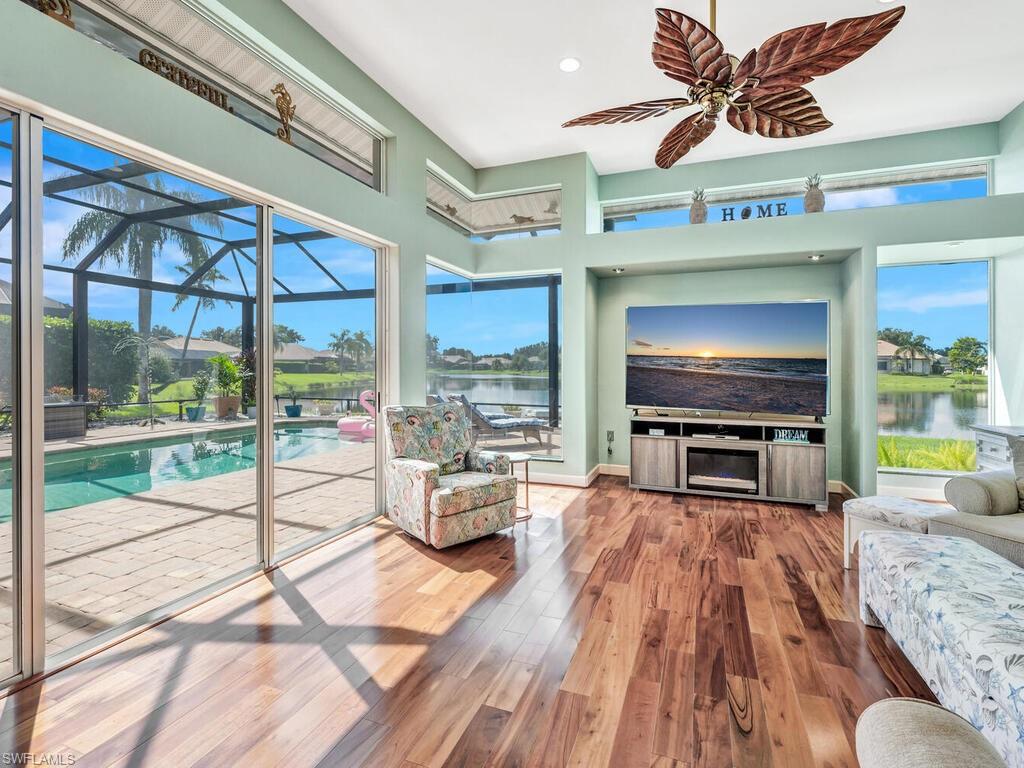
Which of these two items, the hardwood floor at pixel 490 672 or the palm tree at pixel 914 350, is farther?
the palm tree at pixel 914 350

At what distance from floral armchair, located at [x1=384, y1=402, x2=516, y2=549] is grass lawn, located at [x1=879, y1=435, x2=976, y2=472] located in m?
3.72

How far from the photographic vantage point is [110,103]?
2.22 meters

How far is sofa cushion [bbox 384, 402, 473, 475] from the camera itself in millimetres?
3822

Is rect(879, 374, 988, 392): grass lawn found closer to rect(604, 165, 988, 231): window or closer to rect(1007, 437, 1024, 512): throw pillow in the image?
rect(604, 165, 988, 231): window

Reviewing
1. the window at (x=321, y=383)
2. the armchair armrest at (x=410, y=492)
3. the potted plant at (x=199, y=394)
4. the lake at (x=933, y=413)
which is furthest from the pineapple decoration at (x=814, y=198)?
the potted plant at (x=199, y=394)

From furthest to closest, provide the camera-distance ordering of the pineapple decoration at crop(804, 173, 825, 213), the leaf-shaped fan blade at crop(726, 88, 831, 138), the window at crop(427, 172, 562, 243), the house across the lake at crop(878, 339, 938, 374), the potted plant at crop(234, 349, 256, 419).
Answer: the window at crop(427, 172, 562, 243)
the house across the lake at crop(878, 339, 938, 374)
the pineapple decoration at crop(804, 173, 825, 213)
the potted plant at crop(234, 349, 256, 419)
the leaf-shaped fan blade at crop(726, 88, 831, 138)

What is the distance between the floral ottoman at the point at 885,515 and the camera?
9.31 feet

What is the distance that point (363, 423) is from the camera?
4039 mm

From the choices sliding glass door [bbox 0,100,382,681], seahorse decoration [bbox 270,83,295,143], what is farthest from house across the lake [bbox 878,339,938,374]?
seahorse decoration [bbox 270,83,295,143]

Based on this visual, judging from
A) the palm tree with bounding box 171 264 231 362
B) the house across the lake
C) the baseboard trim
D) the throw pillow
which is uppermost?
the palm tree with bounding box 171 264 231 362

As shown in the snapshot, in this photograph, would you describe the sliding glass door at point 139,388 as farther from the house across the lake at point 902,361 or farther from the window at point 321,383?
the house across the lake at point 902,361

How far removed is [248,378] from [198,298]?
20.6 inches

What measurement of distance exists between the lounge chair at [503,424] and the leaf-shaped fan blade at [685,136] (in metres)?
3.08

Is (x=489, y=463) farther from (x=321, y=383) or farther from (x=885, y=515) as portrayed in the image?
(x=885, y=515)
